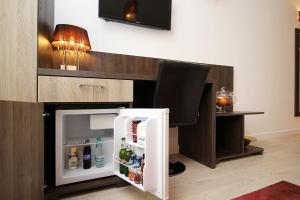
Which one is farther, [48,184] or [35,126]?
[48,184]

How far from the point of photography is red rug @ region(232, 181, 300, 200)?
1.09 m

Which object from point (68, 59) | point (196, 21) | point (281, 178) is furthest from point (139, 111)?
point (196, 21)

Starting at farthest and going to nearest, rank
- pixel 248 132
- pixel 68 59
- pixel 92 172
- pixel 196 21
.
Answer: pixel 248 132, pixel 196 21, pixel 68 59, pixel 92 172

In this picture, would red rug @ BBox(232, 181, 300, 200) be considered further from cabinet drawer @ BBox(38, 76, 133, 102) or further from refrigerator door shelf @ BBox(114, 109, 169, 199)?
cabinet drawer @ BBox(38, 76, 133, 102)

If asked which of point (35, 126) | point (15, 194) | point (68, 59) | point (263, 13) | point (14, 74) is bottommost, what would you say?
point (15, 194)

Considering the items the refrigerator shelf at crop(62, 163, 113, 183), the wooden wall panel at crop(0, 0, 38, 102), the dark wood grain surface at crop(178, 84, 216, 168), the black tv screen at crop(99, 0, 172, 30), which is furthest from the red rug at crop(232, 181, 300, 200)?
the black tv screen at crop(99, 0, 172, 30)

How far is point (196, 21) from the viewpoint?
6.91ft

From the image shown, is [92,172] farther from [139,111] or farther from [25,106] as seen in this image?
[25,106]

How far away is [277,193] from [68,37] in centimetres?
164

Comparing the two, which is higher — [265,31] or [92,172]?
[265,31]

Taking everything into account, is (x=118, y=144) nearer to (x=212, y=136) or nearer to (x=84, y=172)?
Answer: (x=84, y=172)

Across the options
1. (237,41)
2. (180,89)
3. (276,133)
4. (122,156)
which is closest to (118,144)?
(122,156)

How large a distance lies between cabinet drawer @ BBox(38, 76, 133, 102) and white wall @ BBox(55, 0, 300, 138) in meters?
0.64

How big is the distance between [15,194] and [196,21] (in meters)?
2.11
